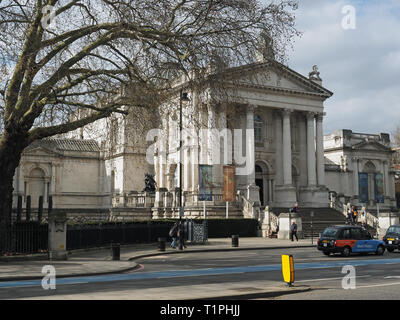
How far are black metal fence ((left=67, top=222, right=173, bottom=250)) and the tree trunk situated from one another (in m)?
4.09

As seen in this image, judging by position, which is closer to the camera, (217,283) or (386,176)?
(217,283)

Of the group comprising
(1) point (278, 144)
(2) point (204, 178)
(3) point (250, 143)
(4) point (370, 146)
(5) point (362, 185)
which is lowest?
(2) point (204, 178)

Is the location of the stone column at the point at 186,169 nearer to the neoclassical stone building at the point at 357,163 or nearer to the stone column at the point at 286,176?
the stone column at the point at 286,176

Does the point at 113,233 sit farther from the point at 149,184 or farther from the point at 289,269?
the point at 149,184

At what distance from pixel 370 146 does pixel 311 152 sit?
19739 mm

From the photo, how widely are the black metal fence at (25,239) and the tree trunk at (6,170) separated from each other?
Answer: 21 cm

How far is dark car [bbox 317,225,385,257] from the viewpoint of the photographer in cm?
2445

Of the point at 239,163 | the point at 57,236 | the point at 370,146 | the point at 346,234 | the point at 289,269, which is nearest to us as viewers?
the point at 289,269

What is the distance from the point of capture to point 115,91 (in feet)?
76.9

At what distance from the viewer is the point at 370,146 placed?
226 feet

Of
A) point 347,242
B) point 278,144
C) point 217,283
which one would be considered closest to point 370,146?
point 278,144

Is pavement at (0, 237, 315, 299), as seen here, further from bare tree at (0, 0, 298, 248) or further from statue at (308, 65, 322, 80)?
statue at (308, 65, 322, 80)

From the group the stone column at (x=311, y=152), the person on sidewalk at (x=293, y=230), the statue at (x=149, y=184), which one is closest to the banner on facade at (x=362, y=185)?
the stone column at (x=311, y=152)
